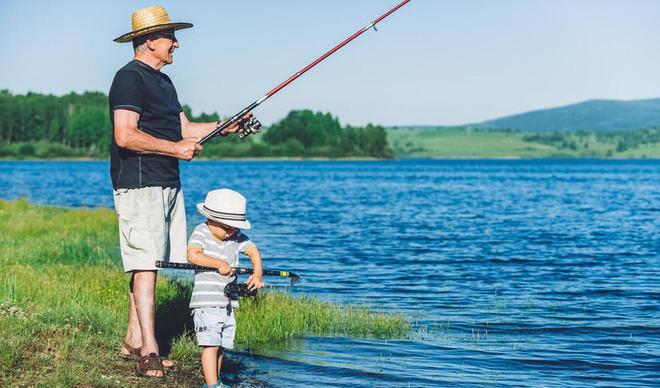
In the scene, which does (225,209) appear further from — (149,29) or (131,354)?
(131,354)

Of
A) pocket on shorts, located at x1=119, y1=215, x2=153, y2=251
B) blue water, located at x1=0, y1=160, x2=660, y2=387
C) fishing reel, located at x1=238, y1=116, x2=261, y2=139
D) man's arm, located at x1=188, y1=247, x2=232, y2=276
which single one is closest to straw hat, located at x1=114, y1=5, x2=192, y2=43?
fishing reel, located at x1=238, y1=116, x2=261, y2=139

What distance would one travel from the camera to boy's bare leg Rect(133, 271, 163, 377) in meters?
6.93

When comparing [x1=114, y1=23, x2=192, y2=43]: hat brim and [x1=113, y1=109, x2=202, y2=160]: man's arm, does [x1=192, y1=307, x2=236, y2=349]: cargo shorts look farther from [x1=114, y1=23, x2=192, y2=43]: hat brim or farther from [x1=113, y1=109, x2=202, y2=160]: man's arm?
Result: [x1=114, y1=23, x2=192, y2=43]: hat brim

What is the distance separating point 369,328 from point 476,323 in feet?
6.30

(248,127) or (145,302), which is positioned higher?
(248,127)

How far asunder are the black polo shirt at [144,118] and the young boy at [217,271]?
0.46m

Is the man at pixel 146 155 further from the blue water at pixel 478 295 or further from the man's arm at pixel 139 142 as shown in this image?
the blue water at pixel 478 295

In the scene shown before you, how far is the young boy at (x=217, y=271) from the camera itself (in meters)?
6.59

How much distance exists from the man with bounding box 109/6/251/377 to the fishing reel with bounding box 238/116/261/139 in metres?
0.73

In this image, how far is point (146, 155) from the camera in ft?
22.5

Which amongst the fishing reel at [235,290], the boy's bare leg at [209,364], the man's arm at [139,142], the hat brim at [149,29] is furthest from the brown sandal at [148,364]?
the hat brim at [149,29]

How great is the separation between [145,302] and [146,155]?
3.75 ft

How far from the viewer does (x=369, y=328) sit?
11.0 metres

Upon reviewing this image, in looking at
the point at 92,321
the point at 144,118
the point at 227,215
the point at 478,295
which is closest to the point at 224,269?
the point at 227,215
